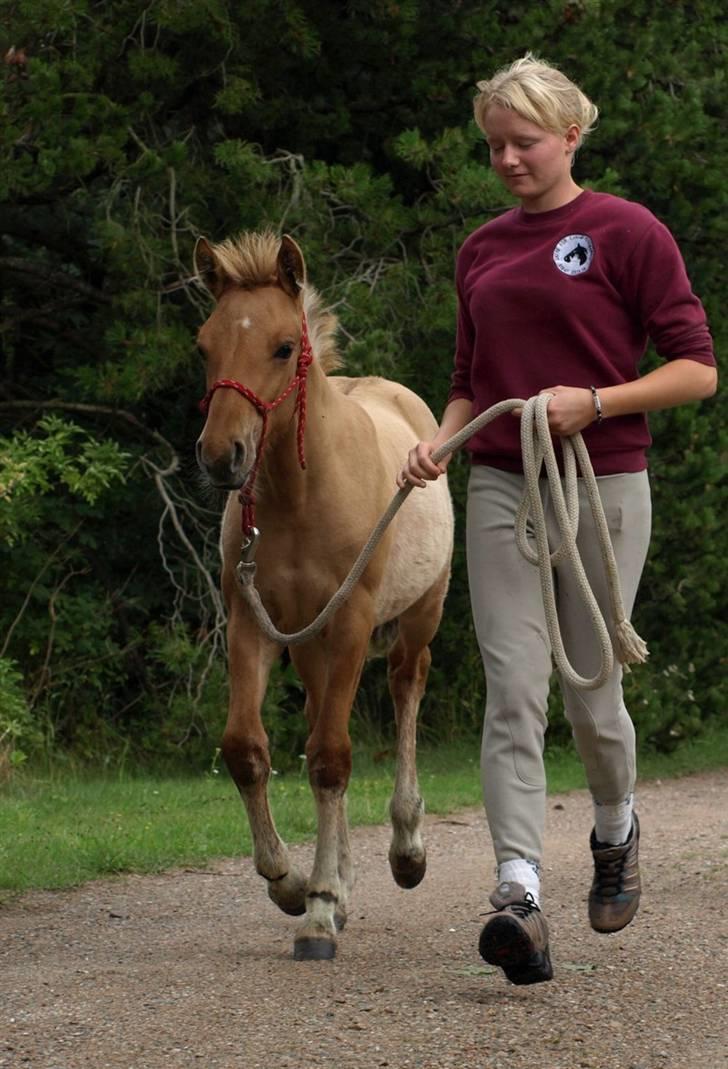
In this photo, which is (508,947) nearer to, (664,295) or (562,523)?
(562,523)

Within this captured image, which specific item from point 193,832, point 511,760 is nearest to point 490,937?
point 511,760

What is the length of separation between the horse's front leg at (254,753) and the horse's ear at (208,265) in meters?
0.97

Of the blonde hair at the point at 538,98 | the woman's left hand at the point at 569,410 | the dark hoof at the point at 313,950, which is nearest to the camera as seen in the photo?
the woman's left hand at the point at 569,410

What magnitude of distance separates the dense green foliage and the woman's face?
4.89 m

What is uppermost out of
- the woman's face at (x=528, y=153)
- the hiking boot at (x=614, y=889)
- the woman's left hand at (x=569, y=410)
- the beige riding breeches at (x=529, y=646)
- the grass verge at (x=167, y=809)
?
the woman's face at (x=528, y=153)

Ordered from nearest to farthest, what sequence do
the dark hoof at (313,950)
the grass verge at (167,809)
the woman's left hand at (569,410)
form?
the woman's left hand at (569,410), the dark hoof at (313,950), the grass verge at (167,809)

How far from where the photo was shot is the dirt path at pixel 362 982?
3867 millimetres

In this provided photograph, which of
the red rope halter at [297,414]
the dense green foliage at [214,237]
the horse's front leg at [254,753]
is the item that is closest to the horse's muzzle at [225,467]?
the red rope halter at [297,414]

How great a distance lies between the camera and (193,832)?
752 centimetres

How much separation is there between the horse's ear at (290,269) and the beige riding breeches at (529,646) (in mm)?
933

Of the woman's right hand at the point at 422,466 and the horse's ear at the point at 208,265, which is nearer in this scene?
the woman's right hand at the point at 422,466

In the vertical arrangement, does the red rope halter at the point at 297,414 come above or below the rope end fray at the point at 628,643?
above

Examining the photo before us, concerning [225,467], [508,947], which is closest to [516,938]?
[508,947]

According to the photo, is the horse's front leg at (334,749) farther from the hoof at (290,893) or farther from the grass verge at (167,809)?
the grass verge at (167,809)
